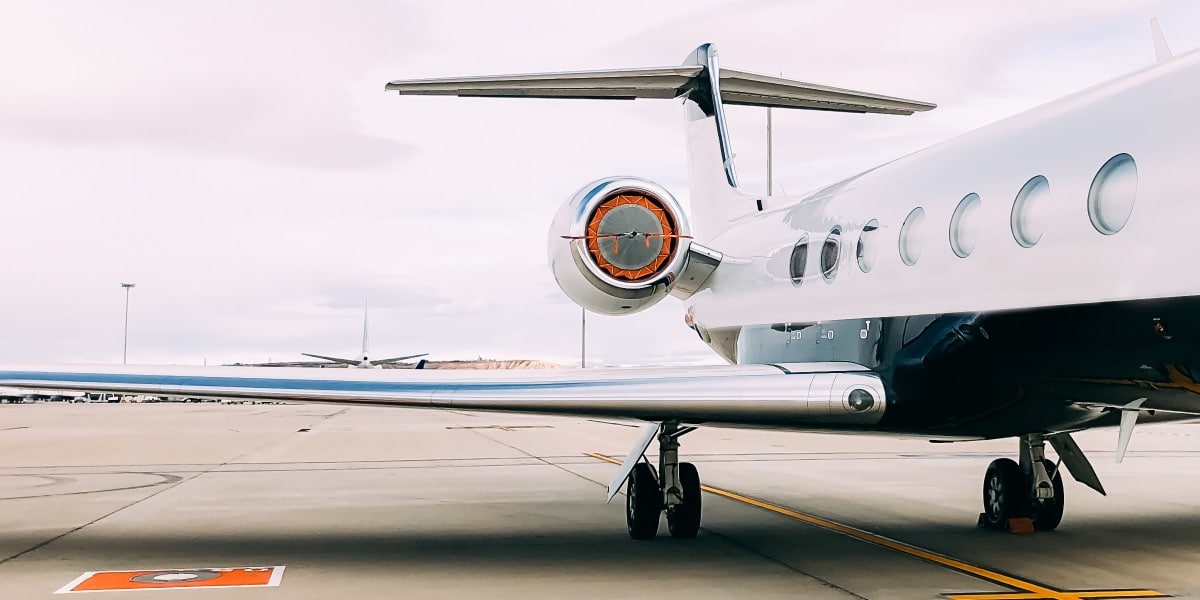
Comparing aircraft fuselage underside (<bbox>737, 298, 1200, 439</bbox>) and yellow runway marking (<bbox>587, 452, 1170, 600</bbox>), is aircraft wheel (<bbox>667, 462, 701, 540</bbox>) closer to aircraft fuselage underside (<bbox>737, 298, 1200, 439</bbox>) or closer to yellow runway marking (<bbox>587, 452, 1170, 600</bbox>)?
yellow runway marking (<bbox>587, 452, 1170, 600</bbox>)

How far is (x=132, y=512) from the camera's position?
1198 centimetres

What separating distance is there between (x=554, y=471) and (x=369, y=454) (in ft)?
17.8

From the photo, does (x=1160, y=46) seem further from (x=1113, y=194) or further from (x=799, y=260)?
(x=799, y=260)

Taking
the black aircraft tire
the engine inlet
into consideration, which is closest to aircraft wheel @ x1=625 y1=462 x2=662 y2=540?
the engine inlet

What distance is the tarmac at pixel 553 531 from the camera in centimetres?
761

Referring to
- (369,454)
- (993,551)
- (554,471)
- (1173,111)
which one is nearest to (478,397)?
(993,551)

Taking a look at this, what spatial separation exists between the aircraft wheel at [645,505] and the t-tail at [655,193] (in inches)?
56.5

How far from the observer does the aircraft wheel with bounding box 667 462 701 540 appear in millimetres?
9688

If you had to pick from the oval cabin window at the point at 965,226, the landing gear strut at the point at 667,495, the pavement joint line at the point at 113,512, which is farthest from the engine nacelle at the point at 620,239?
the pavement joint line at the point at 113,512

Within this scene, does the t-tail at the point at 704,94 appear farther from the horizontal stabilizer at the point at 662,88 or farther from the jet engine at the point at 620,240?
the jet engine at the point at 620,240

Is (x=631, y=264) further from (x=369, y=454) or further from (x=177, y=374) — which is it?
(x=369, y=454)

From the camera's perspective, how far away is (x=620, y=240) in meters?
9.59

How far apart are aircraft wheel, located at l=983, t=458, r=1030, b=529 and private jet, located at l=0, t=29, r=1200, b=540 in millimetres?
18

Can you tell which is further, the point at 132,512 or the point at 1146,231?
the point at 132,512
